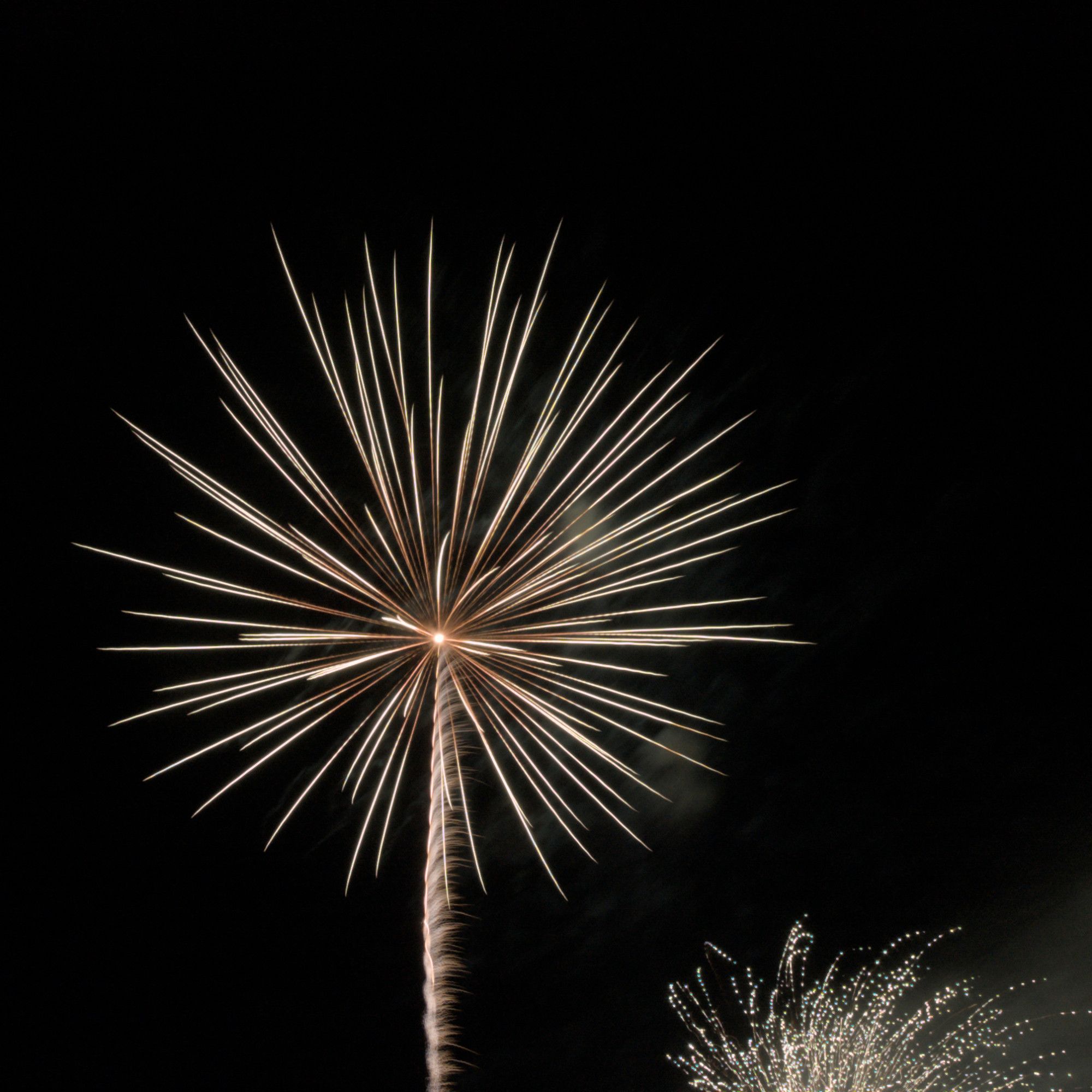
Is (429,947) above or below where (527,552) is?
below

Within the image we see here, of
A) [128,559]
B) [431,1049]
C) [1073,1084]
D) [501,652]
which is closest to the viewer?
[128,559]

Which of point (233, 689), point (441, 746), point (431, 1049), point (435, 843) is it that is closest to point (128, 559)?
point (233, 689)

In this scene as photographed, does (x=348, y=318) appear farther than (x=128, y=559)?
Yes

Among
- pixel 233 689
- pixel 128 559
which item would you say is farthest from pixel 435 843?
pixel 128 559

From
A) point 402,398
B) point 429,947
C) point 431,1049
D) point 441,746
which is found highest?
point 402,398

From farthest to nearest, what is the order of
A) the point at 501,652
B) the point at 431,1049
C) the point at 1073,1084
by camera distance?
the point at 1073,1084 → the point at 431,1049 → the point at 501,652

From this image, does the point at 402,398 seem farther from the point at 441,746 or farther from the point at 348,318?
the point at 441,746

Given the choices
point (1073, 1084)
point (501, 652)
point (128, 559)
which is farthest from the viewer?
point (1073, 1084)

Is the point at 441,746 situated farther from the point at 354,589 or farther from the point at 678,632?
the point at 678,632

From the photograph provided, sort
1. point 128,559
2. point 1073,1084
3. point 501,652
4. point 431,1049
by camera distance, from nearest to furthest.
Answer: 1. point 128,559
2. point 501,652
3. point 431,1049
4. point 1073,1084
